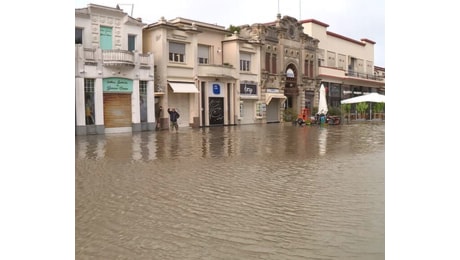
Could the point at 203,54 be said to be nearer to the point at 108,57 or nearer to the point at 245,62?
the point at 245,62

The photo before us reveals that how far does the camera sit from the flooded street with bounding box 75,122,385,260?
139 inches

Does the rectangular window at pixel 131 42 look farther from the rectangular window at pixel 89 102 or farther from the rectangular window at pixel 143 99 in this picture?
the rectangular window at pixel 89 102

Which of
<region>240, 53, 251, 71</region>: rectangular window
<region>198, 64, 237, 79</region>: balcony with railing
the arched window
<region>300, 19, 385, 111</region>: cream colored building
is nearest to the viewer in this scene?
<region>198, 64, 237, 79</region>: balcony with railing

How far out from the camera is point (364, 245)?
142 inches

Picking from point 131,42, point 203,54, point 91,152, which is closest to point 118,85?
point 131,42

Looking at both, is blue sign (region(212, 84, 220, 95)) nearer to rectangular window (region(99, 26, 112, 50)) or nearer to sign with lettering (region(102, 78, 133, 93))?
sign with lettering (region(102, 78, 133, 93))

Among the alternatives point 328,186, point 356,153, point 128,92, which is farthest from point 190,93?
point 328,186

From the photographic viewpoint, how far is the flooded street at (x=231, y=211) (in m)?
3.54

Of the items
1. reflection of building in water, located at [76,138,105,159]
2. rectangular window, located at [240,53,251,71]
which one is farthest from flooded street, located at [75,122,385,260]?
rectangular window, located at [240,53,251,71]

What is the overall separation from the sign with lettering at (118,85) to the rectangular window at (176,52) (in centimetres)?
394

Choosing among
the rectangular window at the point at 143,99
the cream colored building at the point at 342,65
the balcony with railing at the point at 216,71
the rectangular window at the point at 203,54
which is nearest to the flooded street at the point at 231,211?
the rectangular window at the point at 143,99

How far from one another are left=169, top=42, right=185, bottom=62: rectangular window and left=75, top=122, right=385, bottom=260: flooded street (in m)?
20.4

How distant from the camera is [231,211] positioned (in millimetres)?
4789

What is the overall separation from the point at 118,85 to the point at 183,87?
4.69 metres
